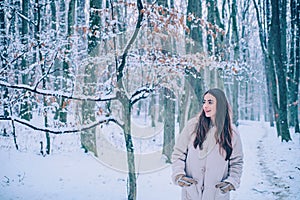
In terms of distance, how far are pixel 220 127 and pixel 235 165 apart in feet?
1.28

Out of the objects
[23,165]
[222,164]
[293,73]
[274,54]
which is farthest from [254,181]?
[293,73]

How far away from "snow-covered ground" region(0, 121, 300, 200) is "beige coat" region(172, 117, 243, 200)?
2.91 metres

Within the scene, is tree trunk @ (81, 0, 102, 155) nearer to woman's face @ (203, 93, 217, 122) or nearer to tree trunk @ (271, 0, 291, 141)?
woman's face @ (203, 93, 217, 122)

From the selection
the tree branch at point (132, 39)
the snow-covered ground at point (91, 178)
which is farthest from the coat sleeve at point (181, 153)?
the snow-covered ground at point (91, 178)

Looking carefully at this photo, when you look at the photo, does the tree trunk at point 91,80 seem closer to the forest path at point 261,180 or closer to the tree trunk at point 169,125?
the tree trunk at point 169,125

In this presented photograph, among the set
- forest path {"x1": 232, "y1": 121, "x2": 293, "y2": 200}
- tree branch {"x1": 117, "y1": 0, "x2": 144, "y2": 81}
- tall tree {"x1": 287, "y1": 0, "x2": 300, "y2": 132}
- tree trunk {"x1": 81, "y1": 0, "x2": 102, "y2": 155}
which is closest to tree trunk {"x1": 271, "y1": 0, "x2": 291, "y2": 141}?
forest path {"x1": 232, "y1": 121, "x2": 293, "y2": 200}

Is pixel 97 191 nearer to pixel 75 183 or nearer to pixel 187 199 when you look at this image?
pixel 75 183

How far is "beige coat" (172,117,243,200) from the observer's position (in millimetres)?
2881

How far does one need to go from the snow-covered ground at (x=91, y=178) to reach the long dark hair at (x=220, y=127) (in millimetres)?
3095

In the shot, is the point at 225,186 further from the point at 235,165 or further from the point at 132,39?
the point at 132,39

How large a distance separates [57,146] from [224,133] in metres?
8.02

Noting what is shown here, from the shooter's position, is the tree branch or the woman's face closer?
the woman's face

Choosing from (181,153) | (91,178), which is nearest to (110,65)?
Result: (91,178)

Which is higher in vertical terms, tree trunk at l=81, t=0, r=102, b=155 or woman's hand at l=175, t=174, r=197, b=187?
tree trunk at l=81, t=0, r=102, b=155
